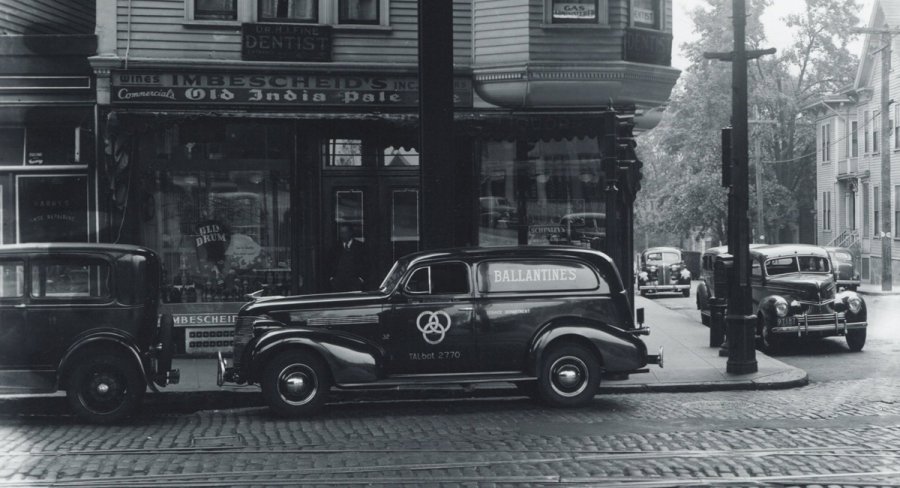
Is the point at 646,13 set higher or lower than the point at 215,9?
higher

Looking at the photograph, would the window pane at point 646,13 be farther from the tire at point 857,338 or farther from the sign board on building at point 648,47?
the tire at point 857,338

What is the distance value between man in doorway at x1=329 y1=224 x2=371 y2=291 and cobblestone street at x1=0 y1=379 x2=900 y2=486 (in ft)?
14.5

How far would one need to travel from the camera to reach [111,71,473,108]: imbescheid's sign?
16219 millimetres

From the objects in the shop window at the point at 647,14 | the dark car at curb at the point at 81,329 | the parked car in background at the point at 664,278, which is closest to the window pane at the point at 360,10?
the shop window at the point at 647,14

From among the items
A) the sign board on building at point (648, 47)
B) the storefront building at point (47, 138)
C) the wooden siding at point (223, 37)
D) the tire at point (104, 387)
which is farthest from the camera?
the sign board on building at point (648, 47)

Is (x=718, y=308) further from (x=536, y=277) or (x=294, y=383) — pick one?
(x=294, y=383)

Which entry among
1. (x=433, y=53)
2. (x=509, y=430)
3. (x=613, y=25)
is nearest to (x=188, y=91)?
(x=433, y=53)

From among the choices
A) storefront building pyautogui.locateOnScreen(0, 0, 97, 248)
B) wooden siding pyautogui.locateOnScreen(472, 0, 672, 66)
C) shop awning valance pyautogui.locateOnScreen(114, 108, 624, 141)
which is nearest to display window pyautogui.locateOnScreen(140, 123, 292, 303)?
shop awning valance pyautogui.locateOnScreen(114, 108, 624, 141)

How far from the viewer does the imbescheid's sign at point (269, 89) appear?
16.2m

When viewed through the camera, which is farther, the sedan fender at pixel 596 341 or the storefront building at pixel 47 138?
the storefront building at pixel 47 138

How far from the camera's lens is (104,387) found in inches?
423

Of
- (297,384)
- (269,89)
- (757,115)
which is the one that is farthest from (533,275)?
(757,115)

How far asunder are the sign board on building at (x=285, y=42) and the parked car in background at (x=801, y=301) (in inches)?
352

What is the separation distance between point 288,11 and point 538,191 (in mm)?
5190
